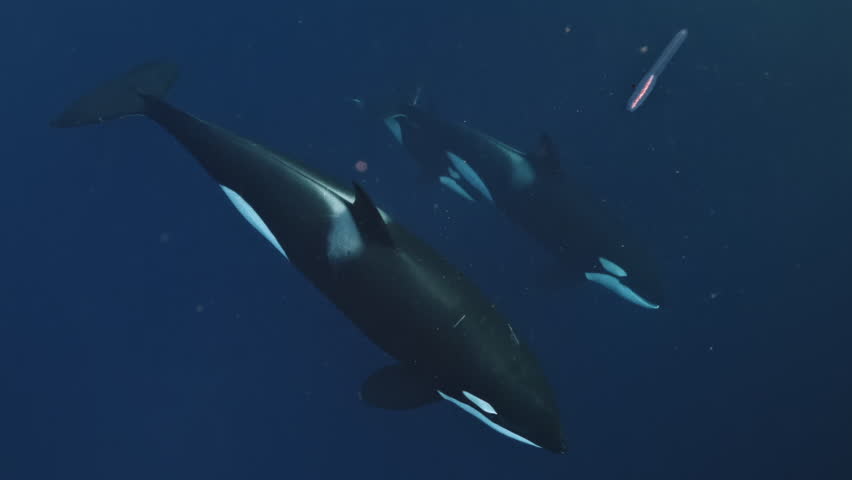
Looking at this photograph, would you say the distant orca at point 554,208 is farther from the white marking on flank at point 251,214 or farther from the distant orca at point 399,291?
the white marking on flank at point 251,214

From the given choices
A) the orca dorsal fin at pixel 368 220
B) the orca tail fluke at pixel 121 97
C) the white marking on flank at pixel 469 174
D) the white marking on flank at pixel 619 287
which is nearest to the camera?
the orca dorsal fin at pixel 368 220

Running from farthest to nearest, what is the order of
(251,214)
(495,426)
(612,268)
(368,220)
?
(612,268), (251,214), (495,426), (368,220)

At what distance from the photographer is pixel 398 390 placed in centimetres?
510

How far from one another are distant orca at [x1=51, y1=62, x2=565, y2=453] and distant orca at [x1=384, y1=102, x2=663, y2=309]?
296cm

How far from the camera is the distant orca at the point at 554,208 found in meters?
7.17

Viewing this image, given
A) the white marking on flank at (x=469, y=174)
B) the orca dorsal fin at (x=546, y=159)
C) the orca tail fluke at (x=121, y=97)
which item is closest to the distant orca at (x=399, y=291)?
the orca tail fluke at (x=121, y=97)

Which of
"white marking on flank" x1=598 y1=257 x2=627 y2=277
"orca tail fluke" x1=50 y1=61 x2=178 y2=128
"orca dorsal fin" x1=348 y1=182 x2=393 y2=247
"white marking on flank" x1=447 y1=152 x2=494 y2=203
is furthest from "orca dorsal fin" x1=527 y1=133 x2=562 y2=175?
"orca tail fluke" x1=50 y1=61 x2=178 y2=128

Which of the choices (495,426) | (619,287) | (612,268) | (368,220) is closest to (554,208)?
(612,268)

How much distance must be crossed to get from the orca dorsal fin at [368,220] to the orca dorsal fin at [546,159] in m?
3.30

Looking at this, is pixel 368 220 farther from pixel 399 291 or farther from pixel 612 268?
pixel 612 268

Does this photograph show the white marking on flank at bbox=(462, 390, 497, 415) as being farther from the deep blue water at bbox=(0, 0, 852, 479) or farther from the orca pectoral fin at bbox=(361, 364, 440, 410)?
the deep blue water at bbox=(0, 0, 852, 479)

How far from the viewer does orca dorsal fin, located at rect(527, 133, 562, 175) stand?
6.95m

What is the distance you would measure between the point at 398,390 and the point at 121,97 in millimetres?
4781

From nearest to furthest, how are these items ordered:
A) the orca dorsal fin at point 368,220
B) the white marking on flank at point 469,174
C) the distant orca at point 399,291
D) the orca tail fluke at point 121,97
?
the orca dorsal fin at point 368,220, the distant orca at point 399,291, the orca tail fluke at point 121,97, the white marking on flank at point 469,174
